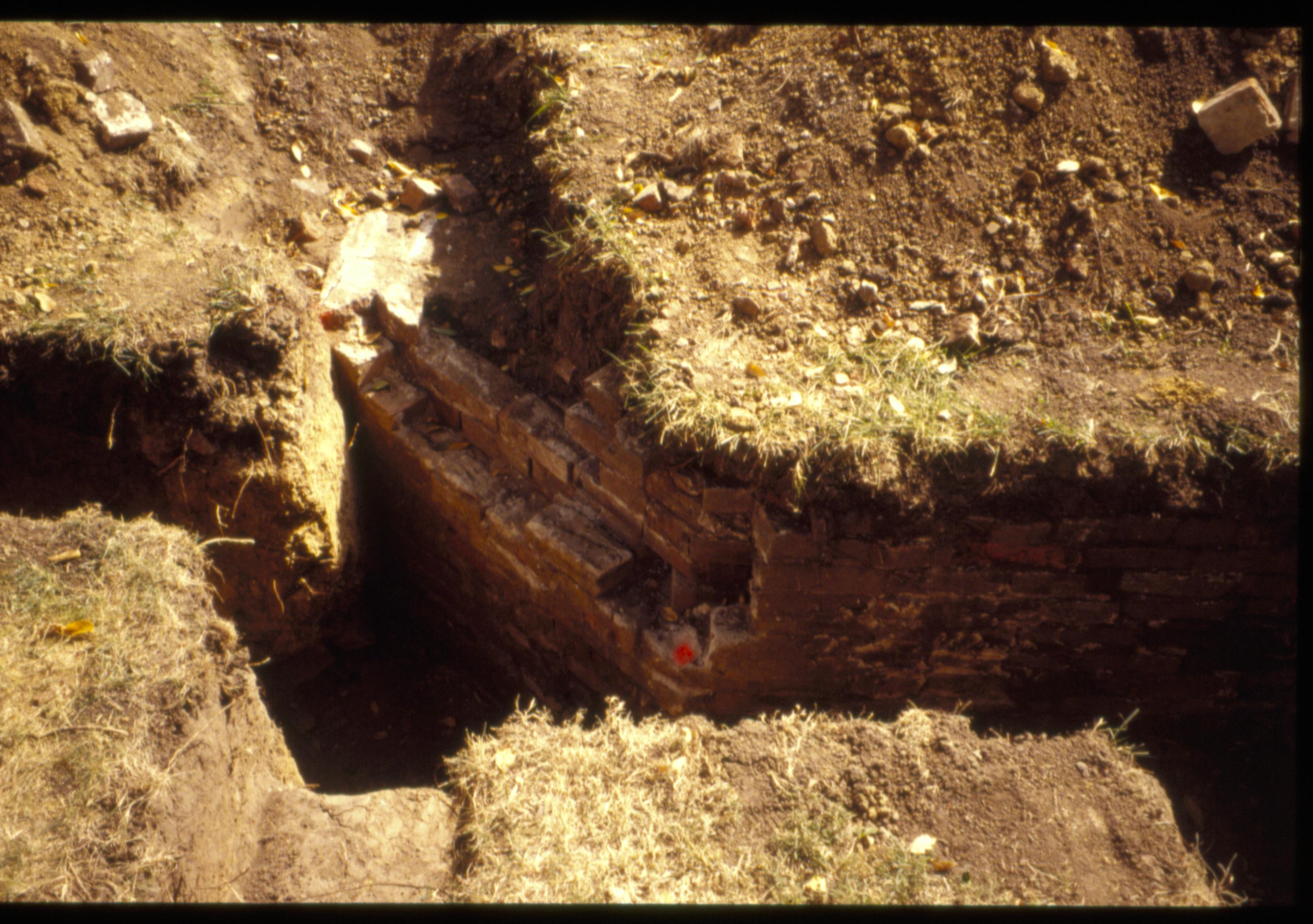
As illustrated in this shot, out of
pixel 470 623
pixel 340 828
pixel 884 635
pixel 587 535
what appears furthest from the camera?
pixel 470 623

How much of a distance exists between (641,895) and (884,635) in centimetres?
129

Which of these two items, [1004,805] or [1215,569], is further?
[1215,569]

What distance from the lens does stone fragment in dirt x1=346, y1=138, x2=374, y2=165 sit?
4562mm

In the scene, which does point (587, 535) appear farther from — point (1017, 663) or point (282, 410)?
point (1017, 663)

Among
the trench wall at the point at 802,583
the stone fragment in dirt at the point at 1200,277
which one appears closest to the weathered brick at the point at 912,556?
the trench wall at the point at 802,583

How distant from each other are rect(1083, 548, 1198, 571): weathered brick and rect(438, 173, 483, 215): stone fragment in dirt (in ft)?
11.5

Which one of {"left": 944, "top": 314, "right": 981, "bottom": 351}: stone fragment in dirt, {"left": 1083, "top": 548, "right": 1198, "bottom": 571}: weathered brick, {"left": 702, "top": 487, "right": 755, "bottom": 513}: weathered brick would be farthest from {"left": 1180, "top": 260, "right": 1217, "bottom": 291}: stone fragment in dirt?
{"left": 702, "top": 487, "right": 755, "bottom": 513}: weathered brick

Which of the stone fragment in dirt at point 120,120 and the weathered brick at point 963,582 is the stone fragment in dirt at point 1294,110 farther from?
the stone fragment in dirt at point 120,120

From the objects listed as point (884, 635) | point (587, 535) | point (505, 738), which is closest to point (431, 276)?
point (587, 535)

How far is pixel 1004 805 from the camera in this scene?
2395 millimetres

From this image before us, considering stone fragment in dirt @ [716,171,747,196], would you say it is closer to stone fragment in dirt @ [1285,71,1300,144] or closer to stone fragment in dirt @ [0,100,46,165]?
stone fragment in dirt @ [1285,71,1300,144]

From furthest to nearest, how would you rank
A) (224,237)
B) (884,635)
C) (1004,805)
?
(224,237)
(884,635)
(1004,805)

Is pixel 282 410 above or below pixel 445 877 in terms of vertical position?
above

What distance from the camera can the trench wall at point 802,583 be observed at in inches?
107
